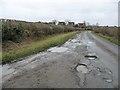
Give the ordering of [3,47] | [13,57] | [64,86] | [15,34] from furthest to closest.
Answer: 1. [15,34]
2. [3,47]
3. [13,57]
4. [64,86]

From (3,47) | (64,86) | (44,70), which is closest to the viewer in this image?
(64,86)

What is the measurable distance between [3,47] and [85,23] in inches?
6656

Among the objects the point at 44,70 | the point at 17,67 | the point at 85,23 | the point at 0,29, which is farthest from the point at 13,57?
the point at 85,23

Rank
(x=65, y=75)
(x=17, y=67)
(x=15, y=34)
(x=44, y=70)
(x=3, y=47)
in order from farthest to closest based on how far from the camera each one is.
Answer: (x=15, y=34), (x=3, y=47), (x=17, y=67), (x=44, y=70), (x=65, y=75)

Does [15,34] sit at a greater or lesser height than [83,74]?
greater

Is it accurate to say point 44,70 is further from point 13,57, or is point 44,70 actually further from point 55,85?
point 13,57

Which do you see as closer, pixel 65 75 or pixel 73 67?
pixel 65 75

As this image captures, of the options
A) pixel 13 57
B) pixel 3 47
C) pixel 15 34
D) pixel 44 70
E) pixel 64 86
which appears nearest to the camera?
pixel 64 86

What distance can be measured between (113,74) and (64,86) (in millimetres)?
2806

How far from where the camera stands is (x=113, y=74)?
955 centimetres

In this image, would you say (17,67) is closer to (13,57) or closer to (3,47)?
(13,57)

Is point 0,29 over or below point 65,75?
over

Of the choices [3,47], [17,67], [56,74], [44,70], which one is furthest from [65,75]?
[3,47]

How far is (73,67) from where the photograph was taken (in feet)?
37.0
